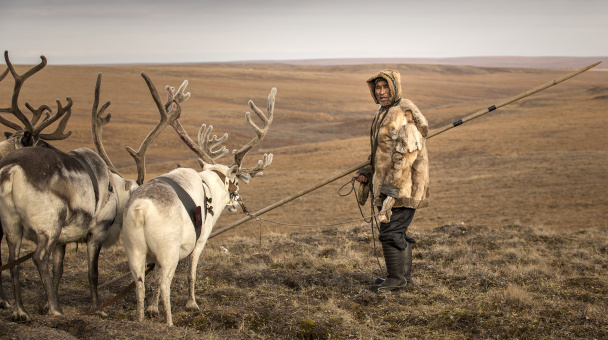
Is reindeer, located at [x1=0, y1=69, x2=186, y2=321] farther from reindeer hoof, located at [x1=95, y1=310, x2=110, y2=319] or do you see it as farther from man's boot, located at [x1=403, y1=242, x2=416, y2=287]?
man's boot, located at [x1=403, y1=242, x2=416, y2=287]

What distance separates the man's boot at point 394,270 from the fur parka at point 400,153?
0.67 meters

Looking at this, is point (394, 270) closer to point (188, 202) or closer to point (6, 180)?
point (188, 202)

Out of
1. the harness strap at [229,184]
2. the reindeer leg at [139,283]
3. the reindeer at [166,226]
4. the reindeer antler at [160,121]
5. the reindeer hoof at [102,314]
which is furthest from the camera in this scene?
the harness strap at [229,184]

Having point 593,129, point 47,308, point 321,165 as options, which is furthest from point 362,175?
point 593,129

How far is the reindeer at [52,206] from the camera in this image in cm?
582

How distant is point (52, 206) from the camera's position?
5922 mm

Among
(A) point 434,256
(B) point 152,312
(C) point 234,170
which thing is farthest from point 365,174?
(B) point 152,312

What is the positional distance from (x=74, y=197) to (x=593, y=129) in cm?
2924

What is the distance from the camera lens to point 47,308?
21.2 feet

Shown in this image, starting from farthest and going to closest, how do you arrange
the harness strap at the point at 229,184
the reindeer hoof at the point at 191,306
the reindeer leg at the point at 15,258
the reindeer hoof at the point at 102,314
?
the harness strap at the point at 229,184 < the reindeer hoof at the point at 191,306 < the reindeer hoof at the point at 102,314 < the reindeer leg at the point at 15,258

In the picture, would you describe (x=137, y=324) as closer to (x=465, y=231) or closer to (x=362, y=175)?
(x=362, y=175)

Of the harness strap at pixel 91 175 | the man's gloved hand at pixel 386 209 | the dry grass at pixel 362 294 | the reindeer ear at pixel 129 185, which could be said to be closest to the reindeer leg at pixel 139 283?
the dry grass at pixel 362 294

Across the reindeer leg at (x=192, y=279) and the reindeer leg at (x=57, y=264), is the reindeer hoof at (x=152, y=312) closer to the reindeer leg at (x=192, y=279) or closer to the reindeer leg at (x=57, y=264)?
the reindeer leg at (x=192, y=279)

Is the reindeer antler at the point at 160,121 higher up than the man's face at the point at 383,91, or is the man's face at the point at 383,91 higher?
the man's face at the point at 383,91
